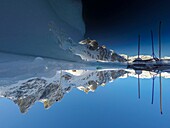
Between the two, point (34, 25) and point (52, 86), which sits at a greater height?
point (34, 25)

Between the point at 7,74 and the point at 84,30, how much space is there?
492 cm

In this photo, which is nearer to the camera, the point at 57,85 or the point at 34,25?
the point at 34,25

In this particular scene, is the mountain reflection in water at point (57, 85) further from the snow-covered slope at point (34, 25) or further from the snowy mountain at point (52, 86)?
Result: the snow-covered slope at point (34, 25)

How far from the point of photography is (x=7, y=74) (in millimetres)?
4199

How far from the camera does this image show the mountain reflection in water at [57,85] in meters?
4.48

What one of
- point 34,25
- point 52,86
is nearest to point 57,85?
point 52,86

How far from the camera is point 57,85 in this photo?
18.2 ft

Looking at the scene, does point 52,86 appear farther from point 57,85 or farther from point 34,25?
point 34,25

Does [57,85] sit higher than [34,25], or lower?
lower

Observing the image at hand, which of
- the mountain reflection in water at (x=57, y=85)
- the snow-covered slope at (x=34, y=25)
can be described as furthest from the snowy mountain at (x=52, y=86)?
the snow-covered slope at (x=34, y=25)

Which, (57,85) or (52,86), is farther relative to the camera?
(57,85)

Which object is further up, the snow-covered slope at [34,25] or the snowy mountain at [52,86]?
the snow-covered slope at [34,25]

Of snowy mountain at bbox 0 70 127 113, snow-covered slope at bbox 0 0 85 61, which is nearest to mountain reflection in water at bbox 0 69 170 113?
snowy mountain at bbox 0 70 127 113

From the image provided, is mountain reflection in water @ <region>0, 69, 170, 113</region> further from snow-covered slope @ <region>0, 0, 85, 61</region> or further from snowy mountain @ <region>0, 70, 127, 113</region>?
snow-covered slope @ <region>0, 0, 85, 61</region>
